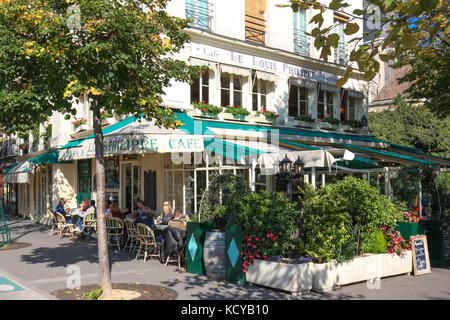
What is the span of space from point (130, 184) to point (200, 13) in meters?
6.48

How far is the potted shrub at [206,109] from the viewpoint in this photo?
15156 millimetres

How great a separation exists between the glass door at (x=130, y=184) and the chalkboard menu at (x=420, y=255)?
32.4ft

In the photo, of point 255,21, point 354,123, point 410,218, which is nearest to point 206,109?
point 255,21

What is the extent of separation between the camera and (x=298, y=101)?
18891 mm

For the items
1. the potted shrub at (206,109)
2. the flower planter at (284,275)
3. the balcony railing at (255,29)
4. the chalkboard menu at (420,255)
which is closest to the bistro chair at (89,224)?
the potted shrub at (206,109)

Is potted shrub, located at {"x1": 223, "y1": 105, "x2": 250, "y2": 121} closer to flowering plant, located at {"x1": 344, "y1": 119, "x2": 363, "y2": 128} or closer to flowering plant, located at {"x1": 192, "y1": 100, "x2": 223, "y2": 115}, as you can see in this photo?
flowering plant, located at {"x1": 192, "y1": 100, "x2": 223, "y2": 115}

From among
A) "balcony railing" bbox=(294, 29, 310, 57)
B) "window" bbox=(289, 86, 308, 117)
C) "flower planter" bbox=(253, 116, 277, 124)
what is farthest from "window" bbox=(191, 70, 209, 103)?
"balcony railing" bbox=(294, 29, 310, 57)

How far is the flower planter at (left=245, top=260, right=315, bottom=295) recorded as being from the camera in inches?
287

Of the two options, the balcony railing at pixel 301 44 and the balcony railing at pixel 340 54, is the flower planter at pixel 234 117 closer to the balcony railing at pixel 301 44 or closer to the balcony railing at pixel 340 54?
the balcony railing at pixel 301 44

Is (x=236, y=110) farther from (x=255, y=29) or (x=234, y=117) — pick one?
(x=255, y=29)

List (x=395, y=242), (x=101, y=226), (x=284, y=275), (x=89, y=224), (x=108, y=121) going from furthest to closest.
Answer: (x=108, y=121) < (x=89, y=224) < (x=395, y=242) < (x=284, y=275) < (x=101, y=226)

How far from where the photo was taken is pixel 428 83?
15.0 metres

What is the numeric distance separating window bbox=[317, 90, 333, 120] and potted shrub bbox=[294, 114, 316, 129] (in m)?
0.96

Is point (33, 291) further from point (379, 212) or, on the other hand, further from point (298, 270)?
point (379, 212)
